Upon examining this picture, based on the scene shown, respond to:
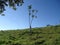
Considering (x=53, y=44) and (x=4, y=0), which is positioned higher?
(x=4, y=0)

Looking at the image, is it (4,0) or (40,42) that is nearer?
(4,0)

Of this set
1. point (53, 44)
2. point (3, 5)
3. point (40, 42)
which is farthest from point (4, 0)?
point (40, 42)

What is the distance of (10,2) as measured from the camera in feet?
118

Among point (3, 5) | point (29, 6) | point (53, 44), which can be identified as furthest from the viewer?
point (29, 6)

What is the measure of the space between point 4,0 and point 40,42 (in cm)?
3372

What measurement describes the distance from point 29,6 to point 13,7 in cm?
6759

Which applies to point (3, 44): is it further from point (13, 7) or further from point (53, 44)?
point (13, 7)

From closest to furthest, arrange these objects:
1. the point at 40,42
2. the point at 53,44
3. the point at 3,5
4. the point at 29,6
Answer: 1. the point at 3,5
2. the point at 53,44
3. the point at 40,42
4. the point at 29,6

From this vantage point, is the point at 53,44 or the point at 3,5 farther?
the point at 53,44

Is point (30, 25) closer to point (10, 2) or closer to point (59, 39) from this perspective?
point (59, 39)

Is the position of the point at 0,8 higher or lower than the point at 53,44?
higher

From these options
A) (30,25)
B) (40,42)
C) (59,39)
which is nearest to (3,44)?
(40,42)

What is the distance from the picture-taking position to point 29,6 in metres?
104

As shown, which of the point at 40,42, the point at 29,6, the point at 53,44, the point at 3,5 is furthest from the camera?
the point at 29,6
